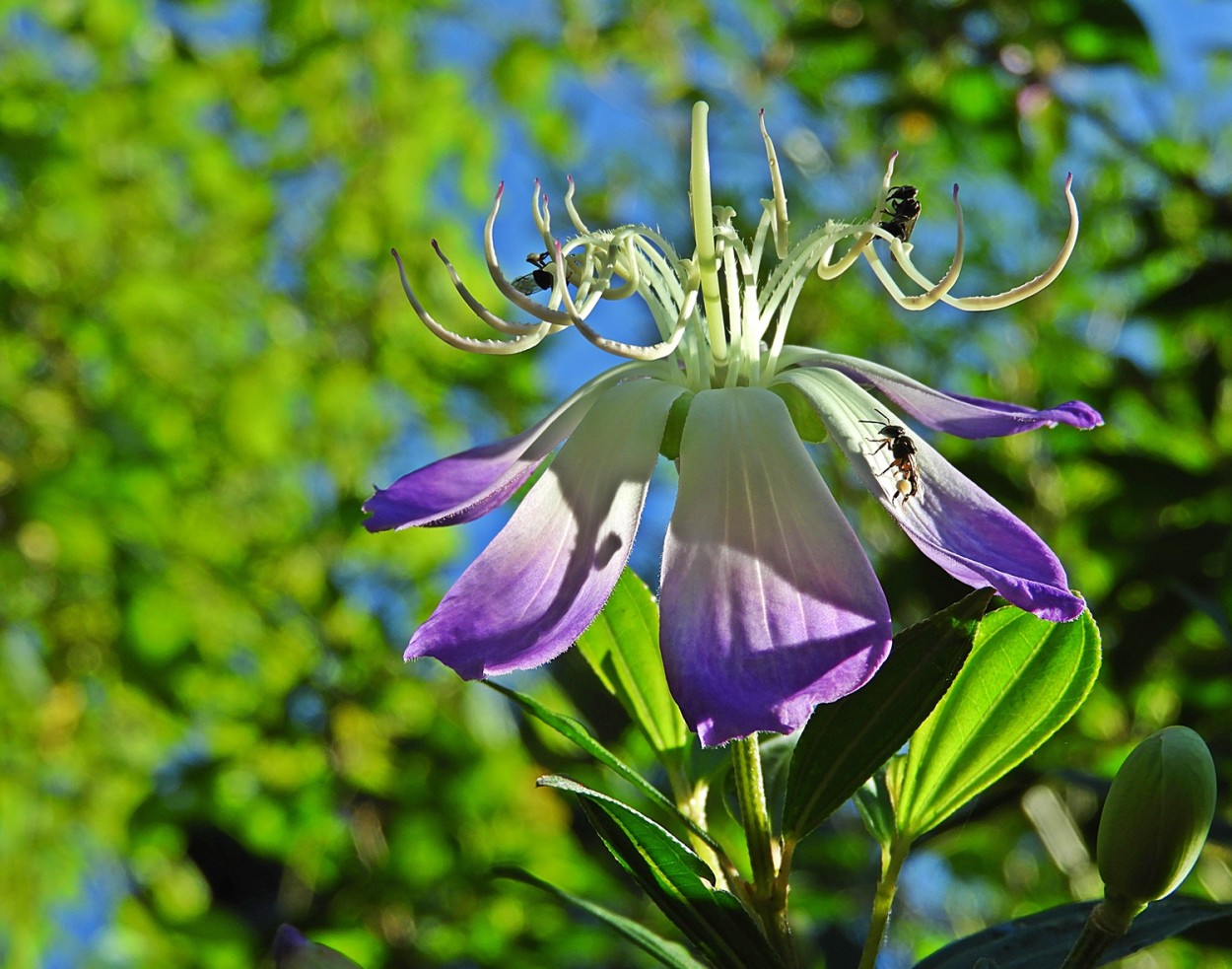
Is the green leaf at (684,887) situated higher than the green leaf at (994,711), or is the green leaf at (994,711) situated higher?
the green leaf at (994,711)

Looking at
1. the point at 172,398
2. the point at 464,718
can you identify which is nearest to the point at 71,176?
the point at 172,398

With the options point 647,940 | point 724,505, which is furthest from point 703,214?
point 647,940

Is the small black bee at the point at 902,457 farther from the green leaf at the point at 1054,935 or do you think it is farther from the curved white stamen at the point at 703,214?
the green leaf at the point at 1054,935

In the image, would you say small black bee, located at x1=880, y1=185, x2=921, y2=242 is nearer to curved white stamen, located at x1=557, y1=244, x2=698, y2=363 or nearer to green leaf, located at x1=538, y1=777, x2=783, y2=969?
curved white stamen, located at x1=557, y1=244, x2=698, y2=363

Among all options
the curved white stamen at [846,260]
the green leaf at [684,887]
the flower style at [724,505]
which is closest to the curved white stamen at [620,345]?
the flower style at [724,505]

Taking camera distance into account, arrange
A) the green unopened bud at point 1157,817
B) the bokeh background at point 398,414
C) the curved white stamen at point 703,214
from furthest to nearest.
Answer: the bokeh background at point 398,414 → the curved white stamen at point 703,214 → the green unopened bud at point 1157,817

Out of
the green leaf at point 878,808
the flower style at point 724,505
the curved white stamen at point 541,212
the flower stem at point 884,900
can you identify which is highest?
the curved white stamen at point 541,212

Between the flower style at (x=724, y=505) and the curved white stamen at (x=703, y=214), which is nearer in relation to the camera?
the flower style at (x=724, y=505)

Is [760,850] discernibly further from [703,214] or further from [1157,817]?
[703,214]
